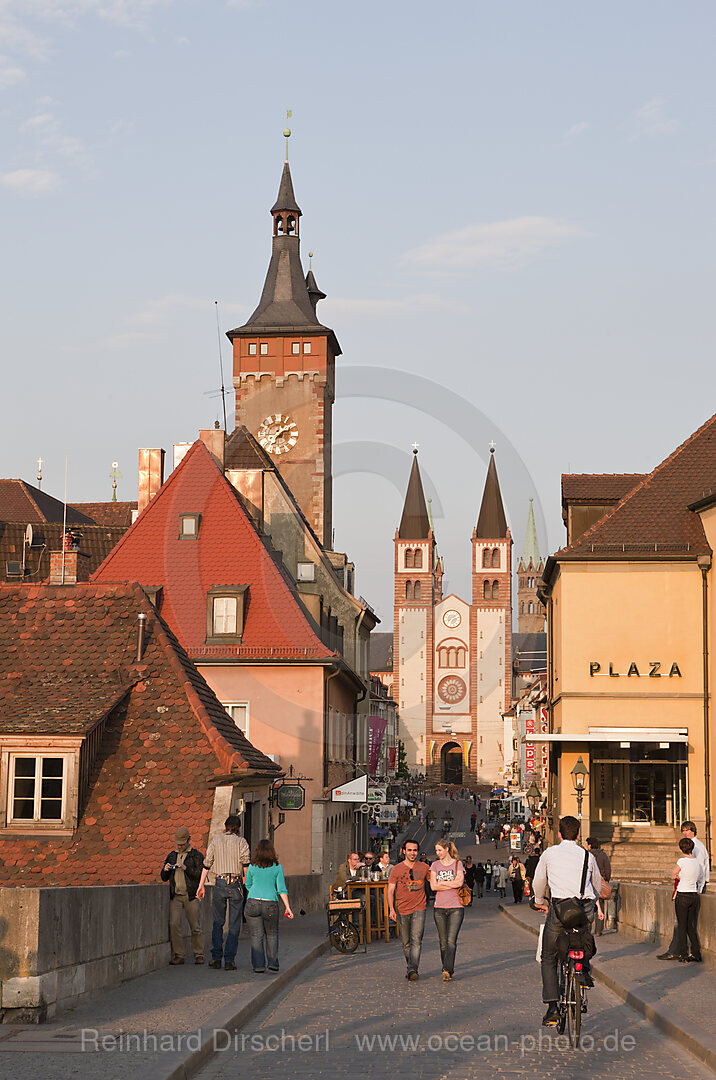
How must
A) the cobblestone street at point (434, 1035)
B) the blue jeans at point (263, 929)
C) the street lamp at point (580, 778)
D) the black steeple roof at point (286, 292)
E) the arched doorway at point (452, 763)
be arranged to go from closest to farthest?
the cobblestone street at point (434, 1035)
the blue jeans at point (263, 929)
the street lamp at point (580, 778)
the black steeple roof at point (286, 292)
the arched doorway at point (452, 763)

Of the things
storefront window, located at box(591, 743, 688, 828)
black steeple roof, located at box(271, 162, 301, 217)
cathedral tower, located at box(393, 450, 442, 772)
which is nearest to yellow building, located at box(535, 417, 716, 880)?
storefront window, located at box(591, 743, 688, 828)

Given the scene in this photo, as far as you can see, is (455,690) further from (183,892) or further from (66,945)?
(66,945)

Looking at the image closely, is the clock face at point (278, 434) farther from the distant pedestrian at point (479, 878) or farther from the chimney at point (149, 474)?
the chimney at point (149, 474)

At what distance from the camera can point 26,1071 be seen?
29.8ft

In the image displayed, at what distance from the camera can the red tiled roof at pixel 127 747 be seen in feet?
66.6

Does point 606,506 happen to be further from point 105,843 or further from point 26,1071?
point 26,1071

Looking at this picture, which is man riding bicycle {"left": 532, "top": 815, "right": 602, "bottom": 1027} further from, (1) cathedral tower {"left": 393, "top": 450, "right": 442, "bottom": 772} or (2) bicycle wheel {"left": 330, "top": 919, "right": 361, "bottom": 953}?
(1) cathedral tower {"left": 393, "top": 450, "right": 442, "bottom": 772}

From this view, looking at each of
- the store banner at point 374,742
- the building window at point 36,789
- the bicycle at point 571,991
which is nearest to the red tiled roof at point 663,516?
the store banner at point 374,742

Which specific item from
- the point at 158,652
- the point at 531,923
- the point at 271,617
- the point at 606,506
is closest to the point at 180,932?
the point at 158,652

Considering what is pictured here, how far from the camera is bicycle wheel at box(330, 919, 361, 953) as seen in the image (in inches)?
839

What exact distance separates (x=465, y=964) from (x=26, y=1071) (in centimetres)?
1060

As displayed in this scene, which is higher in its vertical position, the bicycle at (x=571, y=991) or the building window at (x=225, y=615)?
the building window at (x=225, y=615)

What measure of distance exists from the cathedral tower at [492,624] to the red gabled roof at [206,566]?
115 meters

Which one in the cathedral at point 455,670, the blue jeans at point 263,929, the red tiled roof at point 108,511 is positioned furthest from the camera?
the cathedral at point 455,670
